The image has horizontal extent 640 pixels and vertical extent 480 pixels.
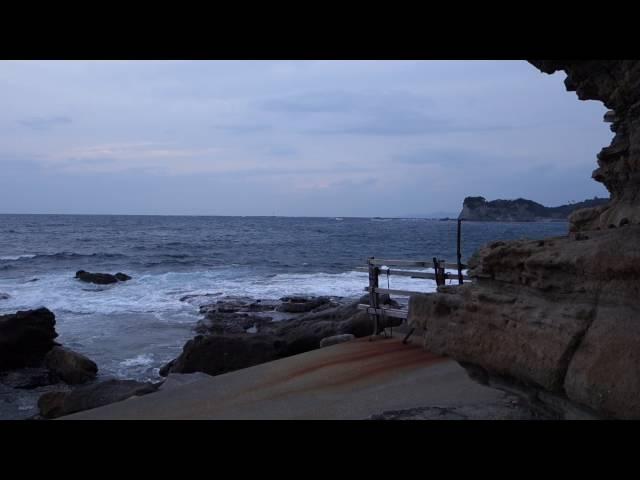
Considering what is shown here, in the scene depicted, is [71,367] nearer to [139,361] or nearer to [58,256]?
[139,361]

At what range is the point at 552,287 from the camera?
11.0 feet

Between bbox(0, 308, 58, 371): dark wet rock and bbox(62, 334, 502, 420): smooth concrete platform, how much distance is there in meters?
8.45

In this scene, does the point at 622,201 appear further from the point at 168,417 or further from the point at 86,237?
the point at 86,237

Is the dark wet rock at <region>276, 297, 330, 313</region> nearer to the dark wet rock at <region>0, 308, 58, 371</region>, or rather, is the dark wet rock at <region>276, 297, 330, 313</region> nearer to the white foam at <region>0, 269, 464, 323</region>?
the white foam at <region>0, 269, 464, 323</region>

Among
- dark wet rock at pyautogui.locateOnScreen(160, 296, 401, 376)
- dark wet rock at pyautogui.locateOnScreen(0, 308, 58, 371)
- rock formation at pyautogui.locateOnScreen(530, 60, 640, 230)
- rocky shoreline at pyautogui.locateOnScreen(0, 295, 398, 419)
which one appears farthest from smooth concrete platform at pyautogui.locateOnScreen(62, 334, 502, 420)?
dark wet rock at pyautogui.locateOnScreen(0, 308, 58, 371)

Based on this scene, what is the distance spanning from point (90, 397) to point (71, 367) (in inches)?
131

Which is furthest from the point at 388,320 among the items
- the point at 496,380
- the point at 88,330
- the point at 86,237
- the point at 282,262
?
the point at 86,237

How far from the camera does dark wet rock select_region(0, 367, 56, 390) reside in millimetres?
10945

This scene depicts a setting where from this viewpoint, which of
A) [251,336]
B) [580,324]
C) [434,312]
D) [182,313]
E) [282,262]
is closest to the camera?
[580,324]

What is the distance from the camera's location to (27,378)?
37.4 feet

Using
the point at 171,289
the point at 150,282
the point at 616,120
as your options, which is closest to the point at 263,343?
the point at 616,120

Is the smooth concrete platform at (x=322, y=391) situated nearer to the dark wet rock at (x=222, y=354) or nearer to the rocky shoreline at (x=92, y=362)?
the rocky shoreline at (x=92, y=362)

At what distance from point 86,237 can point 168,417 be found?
2353 inches

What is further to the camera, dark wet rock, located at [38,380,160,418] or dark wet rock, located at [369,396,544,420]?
dark wet rock, located at [38,380,160,418]
